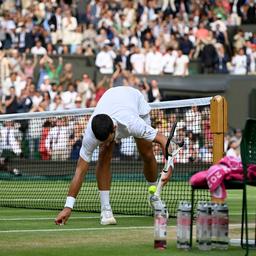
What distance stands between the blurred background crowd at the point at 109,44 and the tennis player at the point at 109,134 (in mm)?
15861

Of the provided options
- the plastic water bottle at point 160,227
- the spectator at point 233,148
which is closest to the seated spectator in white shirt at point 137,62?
the spectator at point 233,148

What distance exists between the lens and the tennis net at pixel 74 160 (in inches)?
707

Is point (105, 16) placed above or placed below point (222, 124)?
above

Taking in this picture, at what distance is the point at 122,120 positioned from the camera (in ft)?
44.0

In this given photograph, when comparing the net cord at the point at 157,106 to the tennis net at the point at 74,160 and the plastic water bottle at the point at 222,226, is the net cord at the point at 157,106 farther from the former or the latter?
the plastic water bottle at the point at 222,226

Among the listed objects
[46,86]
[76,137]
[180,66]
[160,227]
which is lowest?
[160,227]

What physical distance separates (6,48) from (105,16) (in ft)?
13.5

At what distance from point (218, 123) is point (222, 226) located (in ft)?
13.2

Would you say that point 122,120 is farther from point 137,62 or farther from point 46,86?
point 137,62

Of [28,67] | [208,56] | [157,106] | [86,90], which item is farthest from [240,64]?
[157,106]

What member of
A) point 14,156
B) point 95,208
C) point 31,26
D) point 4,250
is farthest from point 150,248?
point 31,26

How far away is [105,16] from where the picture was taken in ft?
119

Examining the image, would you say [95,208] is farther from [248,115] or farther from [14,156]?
[248,115]

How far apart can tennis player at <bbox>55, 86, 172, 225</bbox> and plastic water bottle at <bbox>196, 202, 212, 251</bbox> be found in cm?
253
